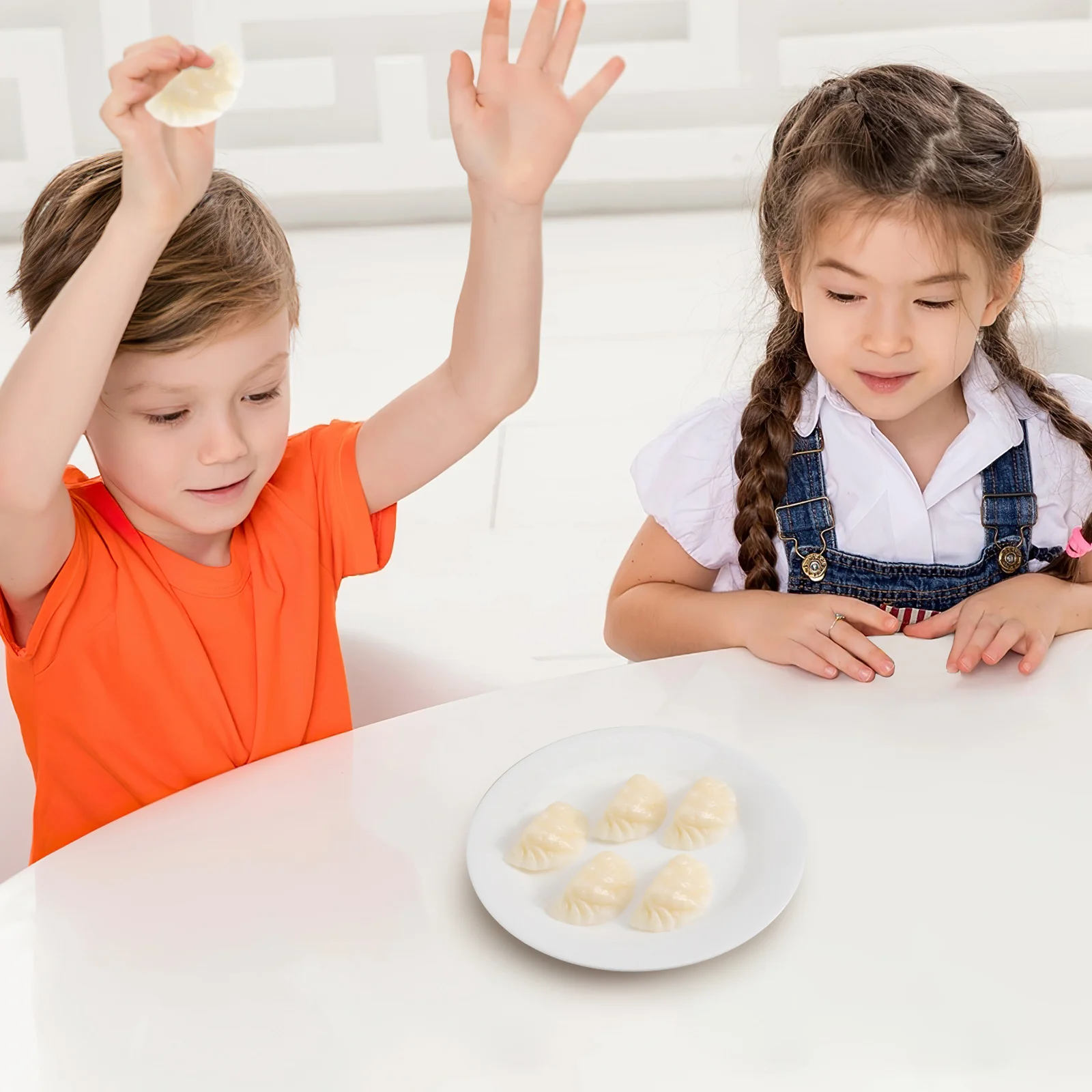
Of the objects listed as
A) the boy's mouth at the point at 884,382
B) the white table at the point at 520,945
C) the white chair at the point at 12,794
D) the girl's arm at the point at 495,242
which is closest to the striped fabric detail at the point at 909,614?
the boy's mouth at the point at 884,382

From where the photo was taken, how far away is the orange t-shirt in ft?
3.48

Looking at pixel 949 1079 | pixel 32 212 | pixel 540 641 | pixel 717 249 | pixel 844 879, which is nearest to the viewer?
pixel 949 1079

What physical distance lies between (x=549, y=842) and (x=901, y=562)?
641 millimetres

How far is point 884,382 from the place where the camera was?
1.20 meters

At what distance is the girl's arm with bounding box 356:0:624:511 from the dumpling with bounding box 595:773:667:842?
379 millimetres

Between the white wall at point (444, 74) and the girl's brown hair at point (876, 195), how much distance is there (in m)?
2.75

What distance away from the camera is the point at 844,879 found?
78 centimetres

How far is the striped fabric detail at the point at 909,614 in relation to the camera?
1.30m

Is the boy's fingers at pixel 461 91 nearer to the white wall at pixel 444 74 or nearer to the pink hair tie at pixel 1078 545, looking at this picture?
the pink hair tie at pixel 1078 545

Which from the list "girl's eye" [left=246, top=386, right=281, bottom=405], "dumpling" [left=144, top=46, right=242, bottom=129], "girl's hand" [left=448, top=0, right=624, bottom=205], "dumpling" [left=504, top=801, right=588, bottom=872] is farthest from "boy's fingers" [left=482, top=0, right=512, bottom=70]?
"dumpling" [left=504, top=801, right=588, bottom=872]

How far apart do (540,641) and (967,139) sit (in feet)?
4.06

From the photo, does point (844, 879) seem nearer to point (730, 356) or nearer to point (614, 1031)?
point (614, 1031)

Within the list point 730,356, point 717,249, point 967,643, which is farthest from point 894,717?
point 717,249

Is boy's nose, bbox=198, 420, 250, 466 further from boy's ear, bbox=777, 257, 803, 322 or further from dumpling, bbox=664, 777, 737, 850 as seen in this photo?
boy's ear, bbox=777, 257, 803, 322
